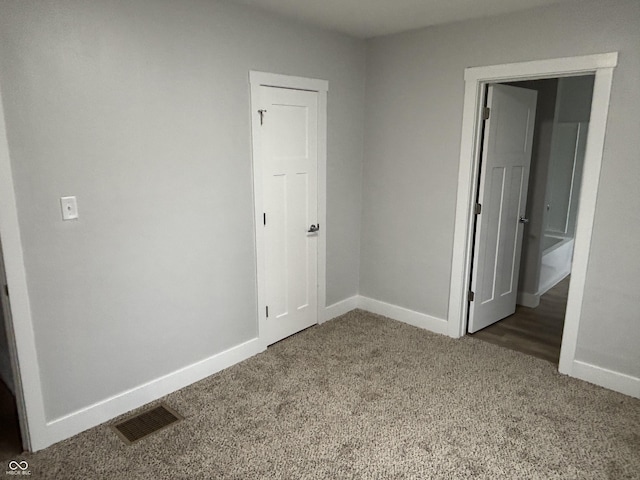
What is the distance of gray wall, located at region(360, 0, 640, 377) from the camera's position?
2719mm

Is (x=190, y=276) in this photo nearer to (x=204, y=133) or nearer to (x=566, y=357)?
(x=204, y=133)

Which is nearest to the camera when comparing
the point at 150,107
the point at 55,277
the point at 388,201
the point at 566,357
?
the point at 55,277

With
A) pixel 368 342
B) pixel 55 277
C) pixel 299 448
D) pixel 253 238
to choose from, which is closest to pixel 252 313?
pixel 253 238

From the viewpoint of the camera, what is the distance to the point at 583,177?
2.86m

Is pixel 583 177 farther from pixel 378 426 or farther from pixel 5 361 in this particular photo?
pixel 5 361

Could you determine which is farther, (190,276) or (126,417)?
(190,276)

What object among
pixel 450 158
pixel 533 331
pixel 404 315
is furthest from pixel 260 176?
pixel 533 331

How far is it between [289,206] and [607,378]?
2535 millimetres

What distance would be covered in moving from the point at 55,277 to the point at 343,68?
8.80 feet

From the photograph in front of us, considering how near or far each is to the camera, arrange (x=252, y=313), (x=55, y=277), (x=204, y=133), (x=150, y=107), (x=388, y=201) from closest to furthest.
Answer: (x=55, y=277)
(x=150, y=107)
(x=204, y=133)
(x=252, y=313)
(x=388, y=201)

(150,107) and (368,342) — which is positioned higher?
(150,107)

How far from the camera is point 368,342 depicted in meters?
Result: 3.64

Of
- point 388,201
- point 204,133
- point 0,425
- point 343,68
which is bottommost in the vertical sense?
point 0,425

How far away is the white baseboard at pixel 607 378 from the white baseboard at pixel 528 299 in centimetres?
144
